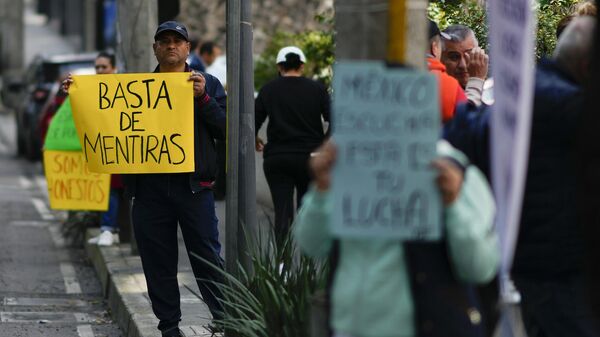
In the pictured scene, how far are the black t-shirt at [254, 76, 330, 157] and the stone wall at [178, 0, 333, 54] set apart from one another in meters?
12.2

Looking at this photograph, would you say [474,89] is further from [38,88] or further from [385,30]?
[38,88]

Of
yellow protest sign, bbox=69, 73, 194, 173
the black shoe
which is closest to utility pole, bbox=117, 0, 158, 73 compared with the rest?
yellow protest sign, bbox=69, 73, 194, 173

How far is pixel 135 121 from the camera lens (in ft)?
26.3

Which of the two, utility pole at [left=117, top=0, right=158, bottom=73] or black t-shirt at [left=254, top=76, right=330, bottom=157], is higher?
utility pole at [left=117, top=0, right=158, bottom=73]

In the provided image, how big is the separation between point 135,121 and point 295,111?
107 inches

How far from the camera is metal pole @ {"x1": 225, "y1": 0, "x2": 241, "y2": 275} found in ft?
25.1

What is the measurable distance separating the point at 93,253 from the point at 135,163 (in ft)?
14.7

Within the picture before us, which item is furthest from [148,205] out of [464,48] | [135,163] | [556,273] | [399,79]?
[399,79]

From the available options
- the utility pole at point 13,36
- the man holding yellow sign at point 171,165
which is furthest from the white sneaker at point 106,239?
the utility pole at point 13,36

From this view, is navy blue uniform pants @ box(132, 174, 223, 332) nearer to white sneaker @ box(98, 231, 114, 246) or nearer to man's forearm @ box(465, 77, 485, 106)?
man's forearm @ box(465, 77, 485, 106)

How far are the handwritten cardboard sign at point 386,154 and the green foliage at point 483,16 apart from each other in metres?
4.77

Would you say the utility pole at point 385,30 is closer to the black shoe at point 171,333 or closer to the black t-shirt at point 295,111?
the black shoe at point 171,333

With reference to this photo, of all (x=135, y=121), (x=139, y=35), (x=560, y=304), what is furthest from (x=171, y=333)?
(x=139, y=35)

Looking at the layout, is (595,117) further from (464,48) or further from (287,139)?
(287,139)
